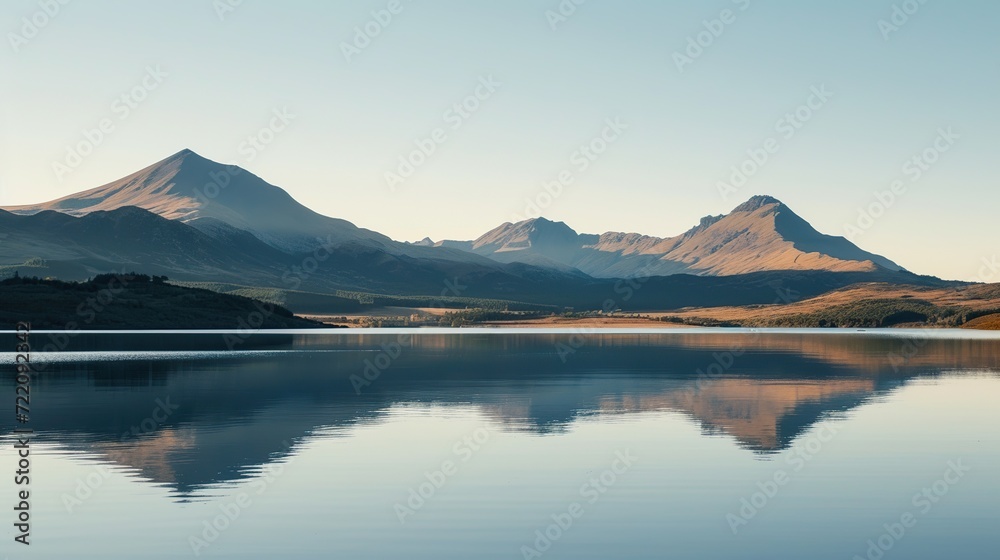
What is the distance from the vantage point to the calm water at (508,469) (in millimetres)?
25922

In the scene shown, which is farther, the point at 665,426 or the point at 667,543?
the point at 665,426

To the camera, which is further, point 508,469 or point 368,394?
point 368,394

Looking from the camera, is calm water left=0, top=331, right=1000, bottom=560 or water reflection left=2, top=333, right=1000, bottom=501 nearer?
calm water left=0, top=331, right=1000, bottom=560

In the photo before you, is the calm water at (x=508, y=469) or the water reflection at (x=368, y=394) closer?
the calm water at (x=508, y=469)

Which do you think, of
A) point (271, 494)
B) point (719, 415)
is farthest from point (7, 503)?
point (719, 415)

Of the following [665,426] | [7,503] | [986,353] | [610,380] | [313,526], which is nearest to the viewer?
[313,526]

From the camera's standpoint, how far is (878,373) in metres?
85.1

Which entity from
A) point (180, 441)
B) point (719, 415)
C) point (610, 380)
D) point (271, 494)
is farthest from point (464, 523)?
point (610, 380)

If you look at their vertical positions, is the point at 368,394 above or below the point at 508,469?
above

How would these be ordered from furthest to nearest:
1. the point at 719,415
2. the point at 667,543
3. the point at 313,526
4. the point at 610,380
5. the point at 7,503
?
the point at 610,380, the point at 719,415, the point at 7,503, the point at 313,526, the point at 667,543

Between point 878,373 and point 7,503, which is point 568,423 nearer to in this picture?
point 7,503

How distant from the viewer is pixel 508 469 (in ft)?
119

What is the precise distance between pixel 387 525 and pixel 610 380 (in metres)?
49.3

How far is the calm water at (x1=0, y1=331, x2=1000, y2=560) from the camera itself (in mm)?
25922
